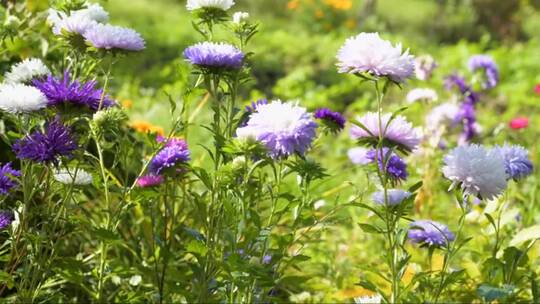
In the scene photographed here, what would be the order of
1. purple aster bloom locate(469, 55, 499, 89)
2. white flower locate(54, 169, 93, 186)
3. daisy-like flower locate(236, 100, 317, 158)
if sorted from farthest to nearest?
purple aster bloom locate(469, 55, 499, 89) → white flower locate(54, 169, 93, 186) → daisy-like flower locate(236, 100, 317, 158)

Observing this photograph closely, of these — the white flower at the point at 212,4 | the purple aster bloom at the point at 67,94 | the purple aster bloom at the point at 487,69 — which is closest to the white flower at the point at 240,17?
the white flower at the point at 212,4

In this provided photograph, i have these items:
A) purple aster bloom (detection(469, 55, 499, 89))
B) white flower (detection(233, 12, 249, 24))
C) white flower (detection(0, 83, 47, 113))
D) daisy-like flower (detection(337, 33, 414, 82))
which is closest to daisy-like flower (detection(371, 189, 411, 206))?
daisy-like flower (detection(337, 33, 414, 82))

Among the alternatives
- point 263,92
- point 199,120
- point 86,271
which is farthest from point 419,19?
point 86,271

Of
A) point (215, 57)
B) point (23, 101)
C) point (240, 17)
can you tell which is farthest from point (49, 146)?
point (240, 17)

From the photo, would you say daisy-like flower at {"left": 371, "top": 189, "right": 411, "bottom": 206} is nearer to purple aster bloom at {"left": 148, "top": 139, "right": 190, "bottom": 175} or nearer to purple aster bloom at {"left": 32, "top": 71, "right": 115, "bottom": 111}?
purple aster bloom at {"left": 148, "top": 139, "right": 190, "bottom": 175}

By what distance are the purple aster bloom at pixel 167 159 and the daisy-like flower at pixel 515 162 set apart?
0.65 m

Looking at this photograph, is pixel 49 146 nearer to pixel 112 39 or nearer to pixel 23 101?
pixel 23 101

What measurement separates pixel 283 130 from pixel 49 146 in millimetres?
367

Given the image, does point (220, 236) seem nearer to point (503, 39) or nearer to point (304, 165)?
point (304, 165)

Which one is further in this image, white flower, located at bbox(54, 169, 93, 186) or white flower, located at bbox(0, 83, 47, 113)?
white flower, located at bbox(54, 169, 93, 186)

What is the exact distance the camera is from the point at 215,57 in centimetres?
129

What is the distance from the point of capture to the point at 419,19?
12.1 m

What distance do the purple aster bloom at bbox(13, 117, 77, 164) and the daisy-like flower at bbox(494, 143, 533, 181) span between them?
88 cm

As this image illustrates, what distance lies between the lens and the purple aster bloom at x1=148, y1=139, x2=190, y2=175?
147 cm
